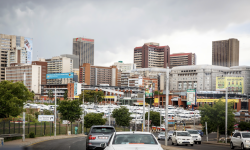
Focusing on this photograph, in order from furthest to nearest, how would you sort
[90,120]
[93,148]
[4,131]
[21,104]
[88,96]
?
1. [88,96]
2. [90,120]
3. [21,104]
4. [4,131]
5. [93,148]

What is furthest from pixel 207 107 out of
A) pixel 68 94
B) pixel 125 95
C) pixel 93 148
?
pixel 125 95

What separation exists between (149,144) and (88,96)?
150 metres

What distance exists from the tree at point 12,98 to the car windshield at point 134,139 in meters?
31.6

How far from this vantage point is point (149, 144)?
32.0ft

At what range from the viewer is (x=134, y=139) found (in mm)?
10266

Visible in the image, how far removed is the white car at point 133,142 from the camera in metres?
9.39

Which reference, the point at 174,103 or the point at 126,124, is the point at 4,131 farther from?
the point at 174,103

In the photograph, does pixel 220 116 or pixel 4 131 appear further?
pixel 220 116

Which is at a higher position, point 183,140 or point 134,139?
point 134,139

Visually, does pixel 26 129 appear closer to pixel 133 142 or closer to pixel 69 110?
pixel 69 110

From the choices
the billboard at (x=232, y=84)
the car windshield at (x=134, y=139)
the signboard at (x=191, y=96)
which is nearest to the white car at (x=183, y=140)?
the car windshield at (x=134, y=139)

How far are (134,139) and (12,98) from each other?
3245 centimetres

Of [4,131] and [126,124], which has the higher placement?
[4,131]

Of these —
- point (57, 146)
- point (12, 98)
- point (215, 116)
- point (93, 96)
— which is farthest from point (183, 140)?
point (93, 96)
